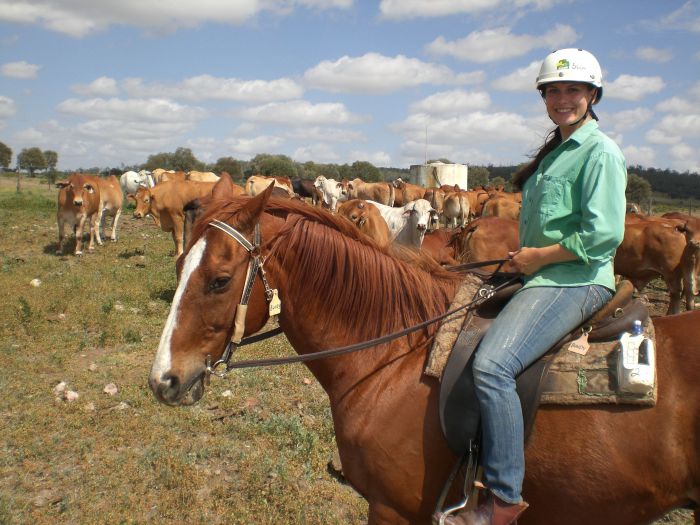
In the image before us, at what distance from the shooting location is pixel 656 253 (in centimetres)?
1072

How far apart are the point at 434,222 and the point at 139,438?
13.3 m

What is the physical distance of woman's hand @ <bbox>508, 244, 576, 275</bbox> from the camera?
223 cm

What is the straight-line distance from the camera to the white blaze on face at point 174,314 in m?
2.27

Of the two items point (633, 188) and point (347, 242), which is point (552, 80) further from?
point (633, 188)

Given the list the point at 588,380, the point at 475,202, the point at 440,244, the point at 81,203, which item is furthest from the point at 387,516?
the point at 475,202

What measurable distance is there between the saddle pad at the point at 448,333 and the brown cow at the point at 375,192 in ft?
84.5

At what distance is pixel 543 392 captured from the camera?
2219 millimetres

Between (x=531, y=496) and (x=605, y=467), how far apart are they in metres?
0.37

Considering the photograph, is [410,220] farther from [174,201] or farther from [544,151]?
[544,151]

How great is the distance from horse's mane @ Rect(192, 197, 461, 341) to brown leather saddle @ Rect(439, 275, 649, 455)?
0.32 meters

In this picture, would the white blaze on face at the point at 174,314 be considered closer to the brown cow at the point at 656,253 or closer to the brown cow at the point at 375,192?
the brown cow at the point at 656,253

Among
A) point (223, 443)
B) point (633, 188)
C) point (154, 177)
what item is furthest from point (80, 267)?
point (633, 188)

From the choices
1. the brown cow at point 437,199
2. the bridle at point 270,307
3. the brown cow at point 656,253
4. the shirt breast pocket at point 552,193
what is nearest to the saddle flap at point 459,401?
the bridle at point 270,307

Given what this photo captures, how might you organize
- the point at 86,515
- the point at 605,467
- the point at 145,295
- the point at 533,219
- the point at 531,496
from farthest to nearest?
the point at 145,295, the point at 86,515, the point at 533,219, the point at 531,496, the point at 605,467
